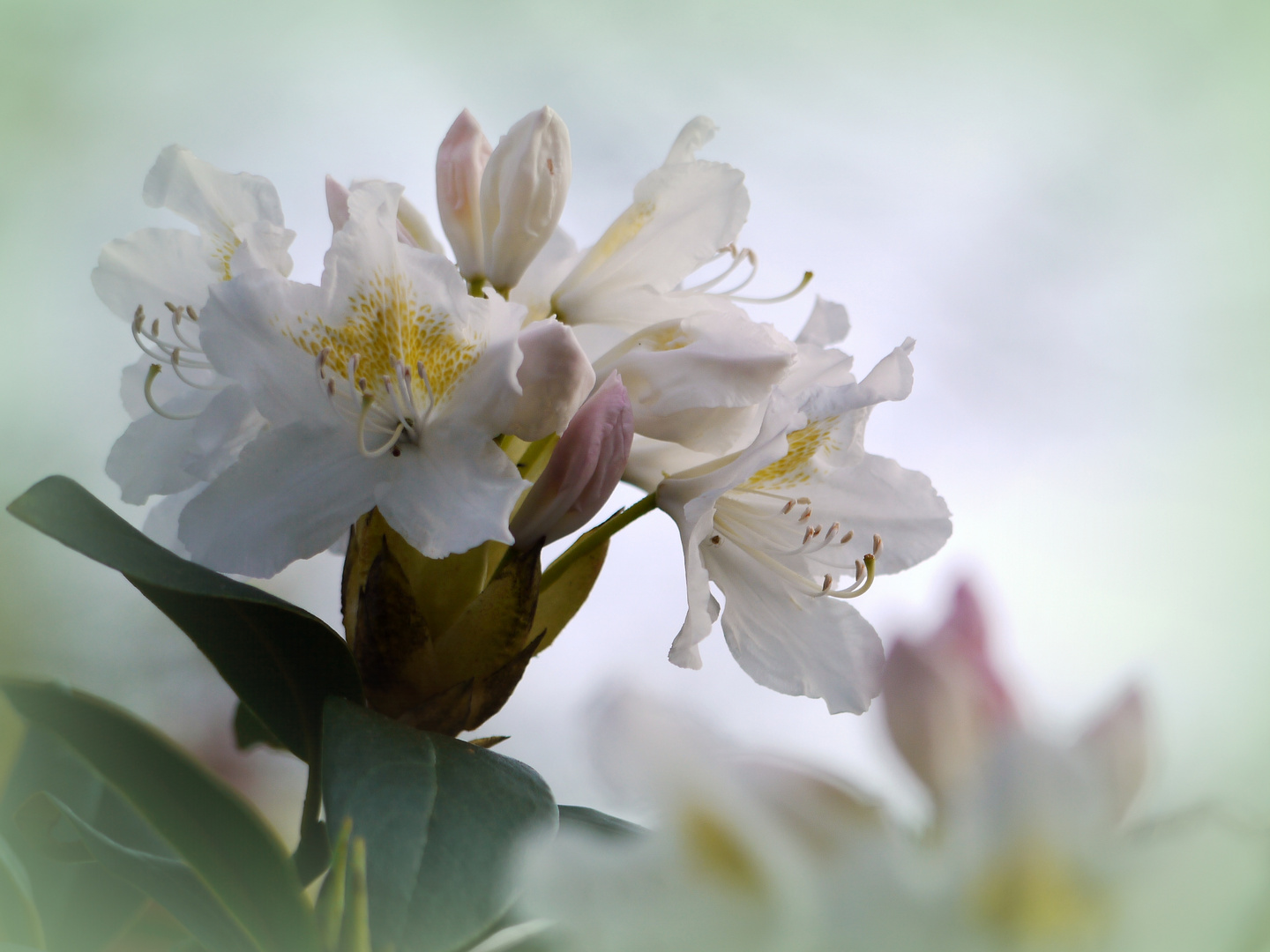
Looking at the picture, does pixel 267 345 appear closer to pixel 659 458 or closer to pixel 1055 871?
pixel 659 458

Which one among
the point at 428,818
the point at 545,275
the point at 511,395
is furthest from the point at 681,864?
the point at 545,275

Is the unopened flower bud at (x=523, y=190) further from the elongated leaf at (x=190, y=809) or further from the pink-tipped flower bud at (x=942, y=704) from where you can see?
the pink-tipped flower bud at (x=942, y=704)

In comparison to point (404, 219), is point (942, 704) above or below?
below

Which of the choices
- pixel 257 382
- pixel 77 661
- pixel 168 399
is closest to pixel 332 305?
pixel 257 382

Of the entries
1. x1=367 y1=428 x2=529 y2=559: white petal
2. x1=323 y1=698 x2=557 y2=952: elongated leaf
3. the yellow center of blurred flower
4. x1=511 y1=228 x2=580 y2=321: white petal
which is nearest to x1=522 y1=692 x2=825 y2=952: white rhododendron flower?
the yellow center of blurred flower

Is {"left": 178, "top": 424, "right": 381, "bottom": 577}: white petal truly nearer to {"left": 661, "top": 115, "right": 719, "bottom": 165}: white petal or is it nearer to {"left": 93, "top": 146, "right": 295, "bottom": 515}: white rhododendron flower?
{"left": 93, "top": 146, "right": 295, "bottom": 515}: white rhododendron flower
